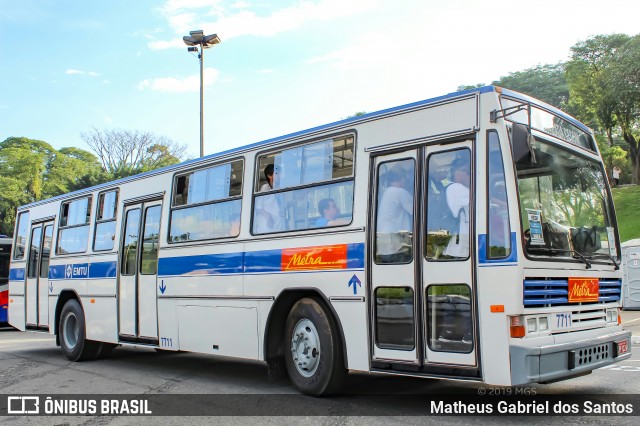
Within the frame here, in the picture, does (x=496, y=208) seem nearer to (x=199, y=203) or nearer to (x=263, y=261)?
(x=263, y=261)

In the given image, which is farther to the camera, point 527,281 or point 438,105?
point 438,105

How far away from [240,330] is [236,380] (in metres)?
1.14

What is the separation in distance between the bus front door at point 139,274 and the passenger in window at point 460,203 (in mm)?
5492

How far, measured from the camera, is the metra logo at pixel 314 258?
7041mm

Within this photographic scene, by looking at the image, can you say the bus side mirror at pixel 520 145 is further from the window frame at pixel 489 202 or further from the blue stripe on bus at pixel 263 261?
the blue stripe on bus at pixel 263 261

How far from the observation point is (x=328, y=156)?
296 inches

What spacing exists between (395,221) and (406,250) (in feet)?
1.17

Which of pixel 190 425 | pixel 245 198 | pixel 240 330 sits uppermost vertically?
pixel 245 198

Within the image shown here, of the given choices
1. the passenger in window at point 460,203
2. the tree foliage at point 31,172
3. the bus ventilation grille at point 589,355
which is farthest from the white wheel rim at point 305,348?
the tree foliage at point 31,172

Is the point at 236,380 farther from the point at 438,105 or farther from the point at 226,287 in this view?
the point at 438,105

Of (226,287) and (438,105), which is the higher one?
(438,105)

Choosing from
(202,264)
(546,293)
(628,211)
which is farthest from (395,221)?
(628,211)

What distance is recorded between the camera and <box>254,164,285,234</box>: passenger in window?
7.97 meters

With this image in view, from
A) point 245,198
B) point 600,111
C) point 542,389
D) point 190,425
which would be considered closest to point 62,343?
point 245,198
